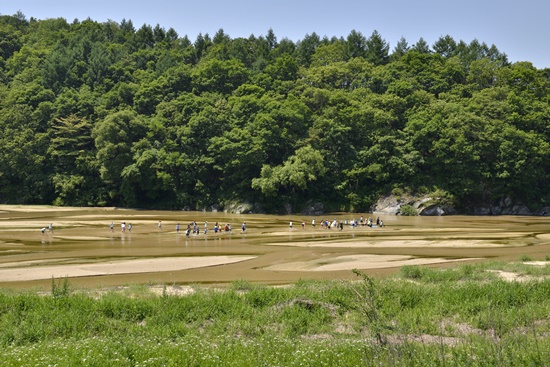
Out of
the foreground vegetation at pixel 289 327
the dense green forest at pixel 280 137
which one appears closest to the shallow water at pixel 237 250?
the foreground vegetation at pixel 289 327

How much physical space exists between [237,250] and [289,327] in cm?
2196

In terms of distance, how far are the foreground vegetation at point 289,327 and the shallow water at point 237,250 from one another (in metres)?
6.45

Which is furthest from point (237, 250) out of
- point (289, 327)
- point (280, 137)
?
→ point (280, 137)

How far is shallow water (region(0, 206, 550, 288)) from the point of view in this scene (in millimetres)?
25703

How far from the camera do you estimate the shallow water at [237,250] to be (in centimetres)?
2570

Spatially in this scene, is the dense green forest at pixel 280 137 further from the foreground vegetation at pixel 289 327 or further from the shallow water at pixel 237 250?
the foreground vegetation at pixel 289 327

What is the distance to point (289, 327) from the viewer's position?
14320 millimetres

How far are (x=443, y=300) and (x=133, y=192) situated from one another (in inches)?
2941

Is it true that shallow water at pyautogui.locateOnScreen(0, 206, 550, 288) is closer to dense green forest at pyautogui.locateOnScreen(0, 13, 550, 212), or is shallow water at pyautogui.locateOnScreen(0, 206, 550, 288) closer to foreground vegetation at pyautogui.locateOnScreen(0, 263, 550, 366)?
foreground vegetation at pyautogui.locateOnScreen(0, 263, 550, 366)

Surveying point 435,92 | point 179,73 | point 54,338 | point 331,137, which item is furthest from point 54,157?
point 54,338

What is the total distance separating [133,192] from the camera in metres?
84.8

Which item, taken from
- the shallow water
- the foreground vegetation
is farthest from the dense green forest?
the foreground vegetation

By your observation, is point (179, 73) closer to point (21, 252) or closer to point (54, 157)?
point (54, 157)

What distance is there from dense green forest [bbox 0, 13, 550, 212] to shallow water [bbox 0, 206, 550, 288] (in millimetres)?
23835
